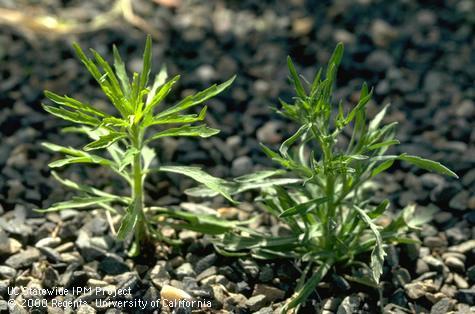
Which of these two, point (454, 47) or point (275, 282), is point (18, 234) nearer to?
point (275, 282)

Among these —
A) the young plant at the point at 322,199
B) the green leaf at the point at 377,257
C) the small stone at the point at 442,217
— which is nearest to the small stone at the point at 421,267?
the young plant at the point at 322,199

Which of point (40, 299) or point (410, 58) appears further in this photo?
point (410, 58)

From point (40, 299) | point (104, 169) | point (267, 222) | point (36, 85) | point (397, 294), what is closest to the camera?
point (40, 299)

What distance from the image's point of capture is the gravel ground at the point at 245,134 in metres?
2.39

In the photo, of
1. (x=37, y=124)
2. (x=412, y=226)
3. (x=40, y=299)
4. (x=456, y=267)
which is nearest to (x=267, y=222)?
(x=412, y=226)

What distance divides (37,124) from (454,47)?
2164mm

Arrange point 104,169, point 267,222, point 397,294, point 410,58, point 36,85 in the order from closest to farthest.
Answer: point 397,294
point 267,222
point 104,169
point 36,85
point 410,58

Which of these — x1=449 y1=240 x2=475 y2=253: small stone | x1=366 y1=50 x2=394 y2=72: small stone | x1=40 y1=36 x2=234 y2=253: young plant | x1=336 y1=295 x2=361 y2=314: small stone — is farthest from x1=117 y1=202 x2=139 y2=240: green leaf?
x1=366 y1=50 x2=394 y2=72: small stone

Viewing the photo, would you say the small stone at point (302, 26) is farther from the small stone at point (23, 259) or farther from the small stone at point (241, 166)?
the small stone at point (23, 259)

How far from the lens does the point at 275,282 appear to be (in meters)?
2.42

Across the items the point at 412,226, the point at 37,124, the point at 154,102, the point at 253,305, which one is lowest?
the point at 253,305

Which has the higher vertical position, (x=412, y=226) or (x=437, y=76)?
(x=437, y=76)

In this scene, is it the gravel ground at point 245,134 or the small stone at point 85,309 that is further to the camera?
the gravel ground at point 245,134

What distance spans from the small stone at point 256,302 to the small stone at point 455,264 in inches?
27.7
